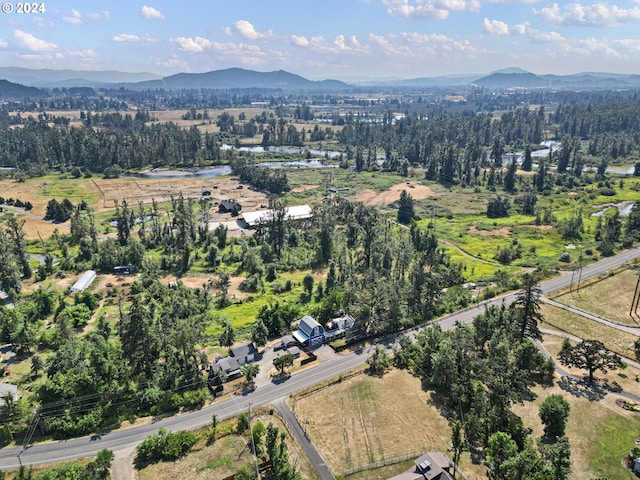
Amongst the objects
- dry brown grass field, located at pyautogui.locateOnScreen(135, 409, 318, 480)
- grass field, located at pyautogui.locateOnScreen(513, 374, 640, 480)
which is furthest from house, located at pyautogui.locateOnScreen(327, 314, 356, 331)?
grass field, located at pyautogui.locateOnScreen(513, 374, 640, 480)

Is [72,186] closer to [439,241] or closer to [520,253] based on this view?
[439,241]

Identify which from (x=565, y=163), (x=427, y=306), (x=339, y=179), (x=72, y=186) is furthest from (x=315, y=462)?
(x=565, y=163)

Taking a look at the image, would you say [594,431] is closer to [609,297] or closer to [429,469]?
[429,469]

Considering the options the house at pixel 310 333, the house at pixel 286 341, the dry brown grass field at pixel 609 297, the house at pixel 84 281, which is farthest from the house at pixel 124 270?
the dry brown grass field at pixel 609 297

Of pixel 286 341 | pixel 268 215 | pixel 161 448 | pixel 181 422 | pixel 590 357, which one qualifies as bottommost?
pixel 181 422

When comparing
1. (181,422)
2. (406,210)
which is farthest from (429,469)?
(406,210)
